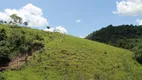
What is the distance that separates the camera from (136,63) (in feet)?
241

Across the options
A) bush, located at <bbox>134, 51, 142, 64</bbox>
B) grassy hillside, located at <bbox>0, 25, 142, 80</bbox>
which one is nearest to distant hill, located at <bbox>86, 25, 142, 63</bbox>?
bush, located at <bbox>134, 51, 142, 64</bbox>

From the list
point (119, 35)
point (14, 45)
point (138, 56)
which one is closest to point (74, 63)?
point (14, 45)

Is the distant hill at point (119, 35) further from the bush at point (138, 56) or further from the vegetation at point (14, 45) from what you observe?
the vegetation at point (14, 45)

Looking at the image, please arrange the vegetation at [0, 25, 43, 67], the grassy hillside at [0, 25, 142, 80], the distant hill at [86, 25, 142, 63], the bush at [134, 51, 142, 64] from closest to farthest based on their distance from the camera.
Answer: the grassy hillside at [0, 25, 142, 80] < the vegetation at [0, 25, 43, 67] < the bush at [134, 51, 142, 64] < the distant hill at [86, 25, 142, 63]

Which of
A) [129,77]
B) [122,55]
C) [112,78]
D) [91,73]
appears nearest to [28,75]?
[91,73]

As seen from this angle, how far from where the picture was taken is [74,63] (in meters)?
65.6

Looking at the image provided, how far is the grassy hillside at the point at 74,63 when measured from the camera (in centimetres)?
6034

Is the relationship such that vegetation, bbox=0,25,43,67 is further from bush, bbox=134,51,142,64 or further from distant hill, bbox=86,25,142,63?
distant hill, bbox=86,25,142,63

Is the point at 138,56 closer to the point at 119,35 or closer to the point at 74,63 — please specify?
the point at 74,63

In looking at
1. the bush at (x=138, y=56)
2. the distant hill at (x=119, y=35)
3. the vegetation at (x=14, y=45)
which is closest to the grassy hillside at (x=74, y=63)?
the bush at (x=138, y=56)

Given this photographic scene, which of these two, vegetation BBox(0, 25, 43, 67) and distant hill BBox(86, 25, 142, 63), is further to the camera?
distant hill BBox(86, 25, 142, 63)

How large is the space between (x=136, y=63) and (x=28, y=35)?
28.3m

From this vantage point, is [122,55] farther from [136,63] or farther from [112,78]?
[112,78]

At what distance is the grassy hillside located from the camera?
198 feet
